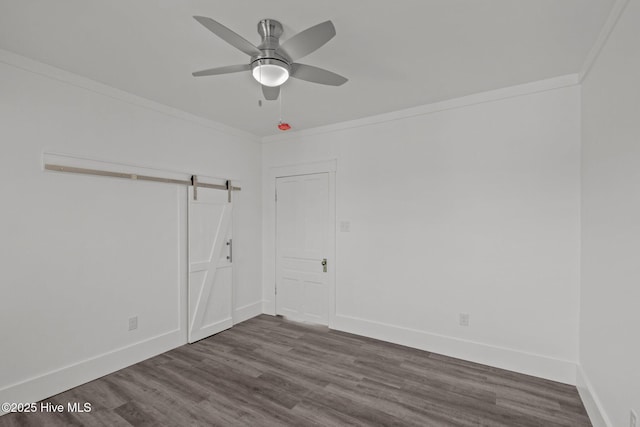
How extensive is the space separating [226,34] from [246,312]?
3.74 metres

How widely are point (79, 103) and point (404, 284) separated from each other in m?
3.76

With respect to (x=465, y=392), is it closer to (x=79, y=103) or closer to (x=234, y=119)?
(x=234, y=119)

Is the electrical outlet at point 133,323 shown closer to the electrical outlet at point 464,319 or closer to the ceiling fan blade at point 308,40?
the ceiling fan blade at point 308,40

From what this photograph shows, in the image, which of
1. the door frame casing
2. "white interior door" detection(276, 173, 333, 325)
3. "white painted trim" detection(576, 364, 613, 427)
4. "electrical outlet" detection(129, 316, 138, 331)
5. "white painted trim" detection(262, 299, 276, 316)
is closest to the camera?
"white painted trim" detection(576, 364, 613, 427)

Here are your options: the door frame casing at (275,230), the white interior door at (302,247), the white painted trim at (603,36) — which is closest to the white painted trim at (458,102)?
the white painted trim at (603,36)

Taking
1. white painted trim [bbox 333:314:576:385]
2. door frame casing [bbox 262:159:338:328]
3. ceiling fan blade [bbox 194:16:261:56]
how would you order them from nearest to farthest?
ceiling fan blade [bbox 194:16:261:56] < white painted trim [bbox 333:314:576:385] < door frame casing [bbox 262:159:338:328]

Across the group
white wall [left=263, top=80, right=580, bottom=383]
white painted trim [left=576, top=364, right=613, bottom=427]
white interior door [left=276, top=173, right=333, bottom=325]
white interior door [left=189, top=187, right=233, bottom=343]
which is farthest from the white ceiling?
white painted trim [left=576, top=364, right=613, bottom=427]

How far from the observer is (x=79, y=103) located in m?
2.74

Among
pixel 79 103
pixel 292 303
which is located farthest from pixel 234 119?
pixel 292 303

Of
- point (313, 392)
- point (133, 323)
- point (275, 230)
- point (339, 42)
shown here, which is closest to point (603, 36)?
point (339, 42)

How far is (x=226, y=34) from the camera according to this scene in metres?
1.65

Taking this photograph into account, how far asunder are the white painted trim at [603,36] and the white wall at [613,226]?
32 mm

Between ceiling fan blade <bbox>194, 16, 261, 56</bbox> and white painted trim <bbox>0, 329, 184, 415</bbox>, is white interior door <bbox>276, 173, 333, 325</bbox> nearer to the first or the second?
white painted trim <bbox>0, 329, 184, 415</bbox>

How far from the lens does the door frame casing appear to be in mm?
4074
